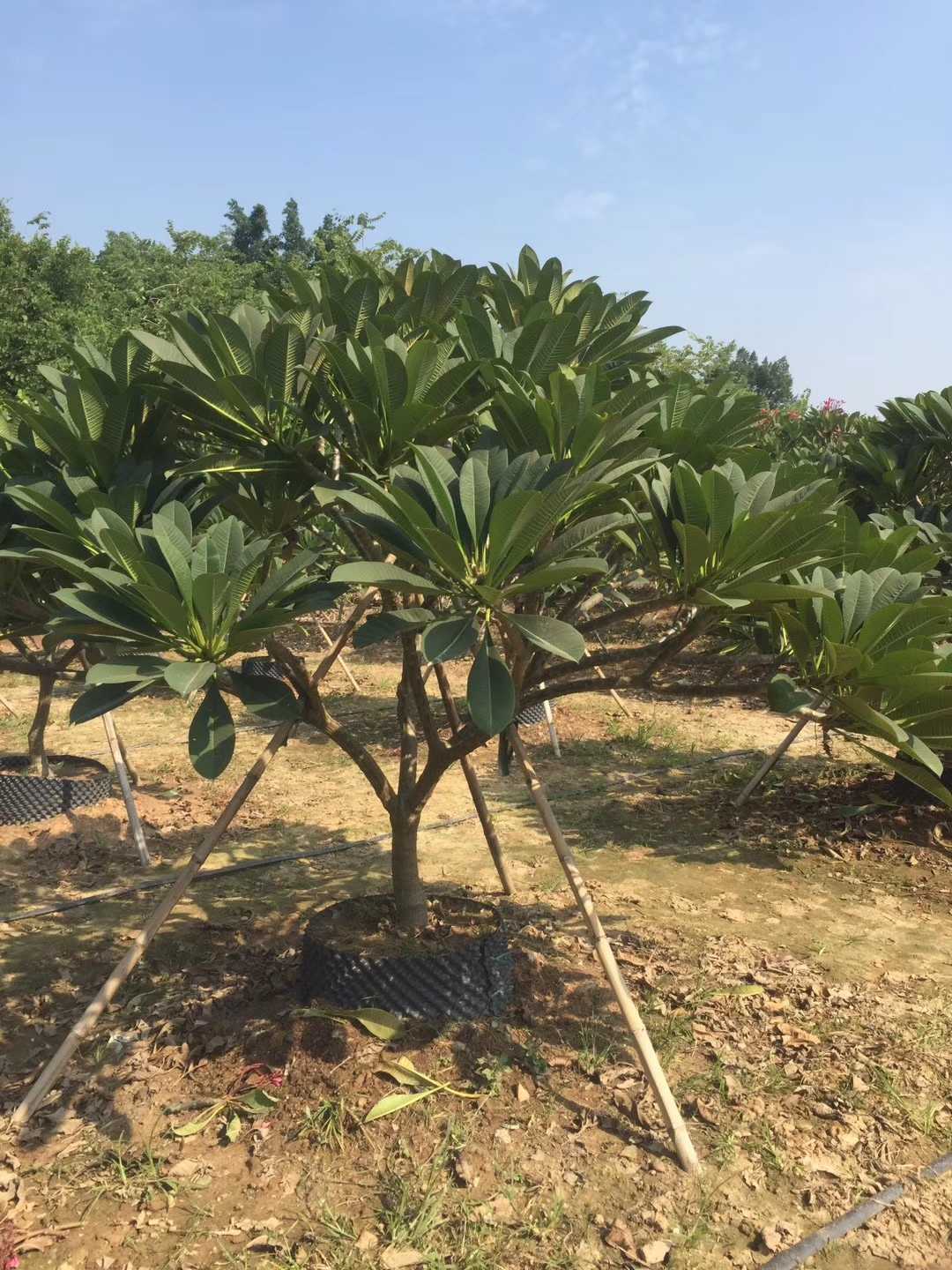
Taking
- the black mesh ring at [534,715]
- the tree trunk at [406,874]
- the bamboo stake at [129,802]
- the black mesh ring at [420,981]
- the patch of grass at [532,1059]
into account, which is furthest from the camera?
the black mesh ring at [534,715]

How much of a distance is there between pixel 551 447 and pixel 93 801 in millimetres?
4290

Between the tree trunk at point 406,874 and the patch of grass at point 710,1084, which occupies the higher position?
the tree trunk at point 406,874

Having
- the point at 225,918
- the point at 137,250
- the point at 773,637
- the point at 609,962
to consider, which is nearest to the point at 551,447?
the point at 773,637

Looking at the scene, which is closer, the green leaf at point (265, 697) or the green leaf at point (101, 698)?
the green leaf at point (101, 698)

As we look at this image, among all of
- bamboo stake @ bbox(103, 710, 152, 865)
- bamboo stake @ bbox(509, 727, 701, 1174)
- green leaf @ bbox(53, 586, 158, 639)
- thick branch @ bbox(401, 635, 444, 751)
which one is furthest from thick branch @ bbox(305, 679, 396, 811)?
bamboo stake @ bbox(103, 710, 152, 865)

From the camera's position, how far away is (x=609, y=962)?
258 cm

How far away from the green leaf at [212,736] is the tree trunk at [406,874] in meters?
1.36

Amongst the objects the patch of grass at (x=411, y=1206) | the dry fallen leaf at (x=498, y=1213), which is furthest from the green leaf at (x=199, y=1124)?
the dry fallen leaf at (x=498, y=1213)

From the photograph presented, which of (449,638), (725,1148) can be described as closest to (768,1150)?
(725,1148)

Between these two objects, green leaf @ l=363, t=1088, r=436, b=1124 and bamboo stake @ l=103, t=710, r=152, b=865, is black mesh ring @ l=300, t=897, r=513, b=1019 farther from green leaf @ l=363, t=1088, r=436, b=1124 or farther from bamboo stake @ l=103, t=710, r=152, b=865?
bamboo stake @ l=103, t=710, r=152, b=865

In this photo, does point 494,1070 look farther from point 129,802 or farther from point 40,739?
point 40,739

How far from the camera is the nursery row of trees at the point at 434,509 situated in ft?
5.66

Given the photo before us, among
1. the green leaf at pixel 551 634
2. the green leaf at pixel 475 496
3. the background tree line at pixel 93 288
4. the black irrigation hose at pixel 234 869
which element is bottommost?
the black irrigation hose at pixel 234 869

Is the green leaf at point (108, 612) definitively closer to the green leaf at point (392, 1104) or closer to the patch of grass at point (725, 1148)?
the green leaf at point (392, 1104)
